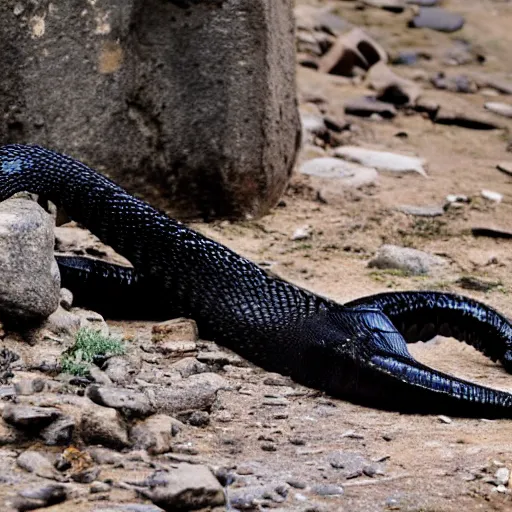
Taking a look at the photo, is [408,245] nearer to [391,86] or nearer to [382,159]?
[382,159]

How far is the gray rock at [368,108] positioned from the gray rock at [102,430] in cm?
562

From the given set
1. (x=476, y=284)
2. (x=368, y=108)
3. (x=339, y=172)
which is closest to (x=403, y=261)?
(x=476, y=284)

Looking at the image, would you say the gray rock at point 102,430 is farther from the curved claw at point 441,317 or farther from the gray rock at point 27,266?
Result: the curved claw at point 441,317

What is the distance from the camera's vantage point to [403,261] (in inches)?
221

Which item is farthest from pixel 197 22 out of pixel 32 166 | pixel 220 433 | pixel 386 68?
pixel 386 68

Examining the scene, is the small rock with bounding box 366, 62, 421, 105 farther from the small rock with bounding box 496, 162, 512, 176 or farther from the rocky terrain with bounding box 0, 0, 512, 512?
the small rock with bounding box 496, 162, 512, 176

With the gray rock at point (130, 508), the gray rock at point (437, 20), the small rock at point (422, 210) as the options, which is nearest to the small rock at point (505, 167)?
the small rock at point (422, 210)

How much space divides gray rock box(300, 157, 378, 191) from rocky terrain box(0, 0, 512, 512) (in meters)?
0.01

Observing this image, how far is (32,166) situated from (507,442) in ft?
6.94

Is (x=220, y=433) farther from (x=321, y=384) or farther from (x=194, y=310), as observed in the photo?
(x=194, y=310)

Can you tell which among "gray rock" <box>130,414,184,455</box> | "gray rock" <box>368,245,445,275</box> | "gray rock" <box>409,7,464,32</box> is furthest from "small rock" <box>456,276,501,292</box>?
"gray rock" <box>409,7,464,32</box>

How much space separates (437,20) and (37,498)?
9.04 m

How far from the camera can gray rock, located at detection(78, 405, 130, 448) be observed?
2.98 meters

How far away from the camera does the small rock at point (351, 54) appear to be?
927 cm
